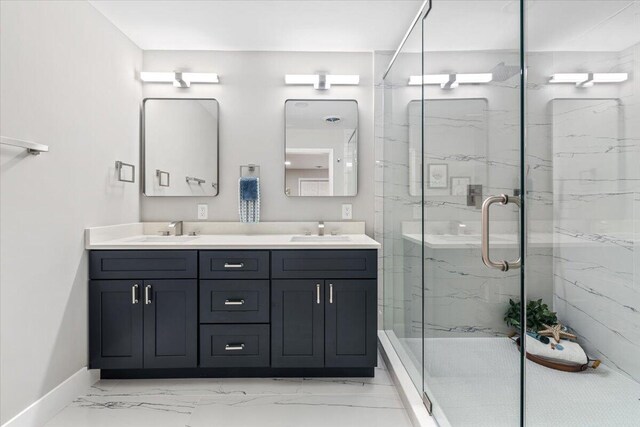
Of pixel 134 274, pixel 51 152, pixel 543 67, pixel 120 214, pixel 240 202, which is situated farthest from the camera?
pixel 240 202

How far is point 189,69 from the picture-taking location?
2.74m

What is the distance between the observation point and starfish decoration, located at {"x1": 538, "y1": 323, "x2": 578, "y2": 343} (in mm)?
963

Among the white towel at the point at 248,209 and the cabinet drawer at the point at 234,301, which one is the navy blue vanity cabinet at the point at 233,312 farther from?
the white towel at the point at 248,209

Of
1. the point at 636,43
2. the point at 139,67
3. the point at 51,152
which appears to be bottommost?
the point at 51,152

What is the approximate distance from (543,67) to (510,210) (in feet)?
1.27

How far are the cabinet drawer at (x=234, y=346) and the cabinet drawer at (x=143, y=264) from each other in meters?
0.36

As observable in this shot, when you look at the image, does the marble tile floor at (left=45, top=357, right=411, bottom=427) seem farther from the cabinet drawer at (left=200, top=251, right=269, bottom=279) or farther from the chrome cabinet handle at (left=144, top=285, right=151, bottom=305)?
the cabinet drawer at (left=200, top=251, right=269, bottom=279)

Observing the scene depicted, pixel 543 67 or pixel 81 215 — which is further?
pixel 81 215

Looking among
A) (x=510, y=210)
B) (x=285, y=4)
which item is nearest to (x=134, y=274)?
(x=285, y=4)

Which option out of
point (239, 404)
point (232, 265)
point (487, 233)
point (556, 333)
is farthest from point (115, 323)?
point (556, 333)

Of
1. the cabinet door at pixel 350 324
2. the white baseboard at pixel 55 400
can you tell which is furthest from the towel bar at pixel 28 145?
the cabinet door at pixel 350 324

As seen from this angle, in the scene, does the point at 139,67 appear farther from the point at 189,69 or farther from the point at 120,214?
the point at 120,214

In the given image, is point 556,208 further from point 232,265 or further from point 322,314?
point 232,265

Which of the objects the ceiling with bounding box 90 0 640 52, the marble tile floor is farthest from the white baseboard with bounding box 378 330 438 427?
the ceiling with bounding box 90 0 640 52
